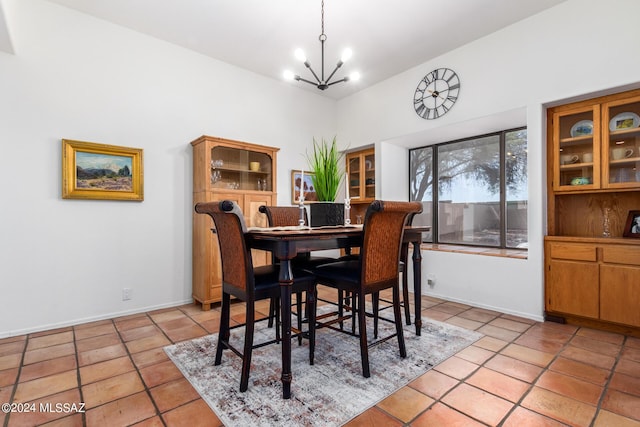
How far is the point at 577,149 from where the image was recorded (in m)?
3.01

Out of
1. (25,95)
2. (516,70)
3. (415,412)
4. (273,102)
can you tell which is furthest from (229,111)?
(415,412)

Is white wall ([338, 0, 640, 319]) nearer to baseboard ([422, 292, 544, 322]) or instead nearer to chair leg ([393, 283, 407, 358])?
baseboard ([422, 292, 544, 322])

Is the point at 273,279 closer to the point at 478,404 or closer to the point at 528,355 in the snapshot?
the point at 478,404

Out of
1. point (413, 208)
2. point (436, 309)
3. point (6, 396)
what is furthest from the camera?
point (436, 309)

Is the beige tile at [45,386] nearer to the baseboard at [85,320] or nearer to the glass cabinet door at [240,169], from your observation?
the baseboard at [85,320]

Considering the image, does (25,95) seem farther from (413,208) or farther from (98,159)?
(413,208)

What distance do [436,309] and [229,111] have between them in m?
3.49

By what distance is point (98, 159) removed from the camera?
314 centimetres

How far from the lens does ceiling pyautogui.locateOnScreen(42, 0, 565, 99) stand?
2.95 m

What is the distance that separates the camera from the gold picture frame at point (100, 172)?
2.98 m

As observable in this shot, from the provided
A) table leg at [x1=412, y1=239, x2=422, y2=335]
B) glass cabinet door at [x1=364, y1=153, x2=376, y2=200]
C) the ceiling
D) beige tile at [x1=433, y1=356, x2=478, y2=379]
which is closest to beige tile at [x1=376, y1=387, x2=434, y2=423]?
beige tile at [x1=433, y1=356, x2=478, y2=379]

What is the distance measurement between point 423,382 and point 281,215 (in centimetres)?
174

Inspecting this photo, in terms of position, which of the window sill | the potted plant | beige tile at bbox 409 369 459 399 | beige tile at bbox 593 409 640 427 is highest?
the potted plant

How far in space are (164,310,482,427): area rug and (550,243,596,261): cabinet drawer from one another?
1.17 meters
